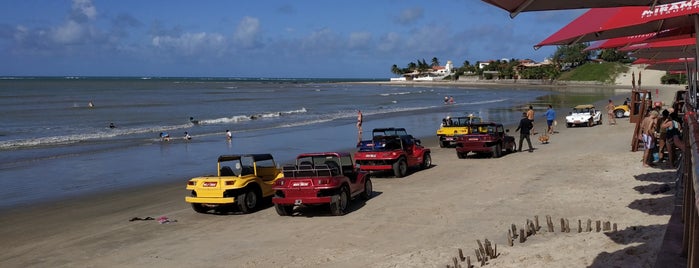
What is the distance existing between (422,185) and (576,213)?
5316 millimetres

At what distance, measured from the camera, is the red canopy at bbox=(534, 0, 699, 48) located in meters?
5.78

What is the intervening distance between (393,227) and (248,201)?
374 cm

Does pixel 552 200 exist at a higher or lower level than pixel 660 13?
lower

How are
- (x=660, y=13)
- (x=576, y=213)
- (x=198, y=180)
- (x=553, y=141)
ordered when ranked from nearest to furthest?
(x=660, y=13) < (x=576, y=213) < (x=198, y=180) < (x=553, y=141)

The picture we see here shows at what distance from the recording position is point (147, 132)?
37.4 m

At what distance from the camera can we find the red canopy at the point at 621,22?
19.0 ft

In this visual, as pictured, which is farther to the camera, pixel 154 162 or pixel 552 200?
pixel 154 162

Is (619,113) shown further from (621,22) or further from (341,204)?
(621,22)

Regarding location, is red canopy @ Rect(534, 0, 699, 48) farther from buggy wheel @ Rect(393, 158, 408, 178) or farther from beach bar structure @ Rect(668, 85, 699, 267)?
buggy wheel @ Rect(393, 158, 408, 178)

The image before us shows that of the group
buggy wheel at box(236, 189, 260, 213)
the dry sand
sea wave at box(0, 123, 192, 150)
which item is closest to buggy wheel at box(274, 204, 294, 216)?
the dry sand

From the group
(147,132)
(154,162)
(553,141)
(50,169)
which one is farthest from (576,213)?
(147,132)

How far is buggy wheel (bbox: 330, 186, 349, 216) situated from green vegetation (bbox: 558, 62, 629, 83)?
121126 mm

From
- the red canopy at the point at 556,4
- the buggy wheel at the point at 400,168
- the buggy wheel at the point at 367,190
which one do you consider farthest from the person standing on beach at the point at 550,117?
the red canopy at the point at 556,4

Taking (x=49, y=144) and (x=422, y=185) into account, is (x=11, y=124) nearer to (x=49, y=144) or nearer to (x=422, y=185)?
(x=49, y=144)
